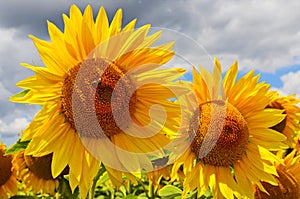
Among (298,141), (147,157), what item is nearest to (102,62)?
(147,157)

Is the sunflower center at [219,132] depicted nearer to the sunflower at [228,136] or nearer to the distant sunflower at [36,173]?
the sunflower at [228,136]

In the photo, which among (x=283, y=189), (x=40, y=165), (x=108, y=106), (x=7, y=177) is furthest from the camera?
(x=7, y=177)

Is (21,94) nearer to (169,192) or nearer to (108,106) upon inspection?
(108,106)

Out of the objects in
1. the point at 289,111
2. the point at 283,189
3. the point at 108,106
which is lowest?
the point at 283,189

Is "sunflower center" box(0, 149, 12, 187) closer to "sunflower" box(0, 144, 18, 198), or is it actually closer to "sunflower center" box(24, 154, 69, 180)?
"sunflower" box(0, 144, 18, 198)

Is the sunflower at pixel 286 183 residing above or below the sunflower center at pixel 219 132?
below

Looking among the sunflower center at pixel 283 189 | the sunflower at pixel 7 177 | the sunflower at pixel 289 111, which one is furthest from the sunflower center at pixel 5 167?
the sunflower at pixel 289 111

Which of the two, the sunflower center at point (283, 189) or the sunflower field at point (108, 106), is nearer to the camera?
the sunflower field at point (108, 106)

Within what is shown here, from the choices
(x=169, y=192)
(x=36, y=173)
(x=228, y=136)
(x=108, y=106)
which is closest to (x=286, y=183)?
(x=228, y=136)
